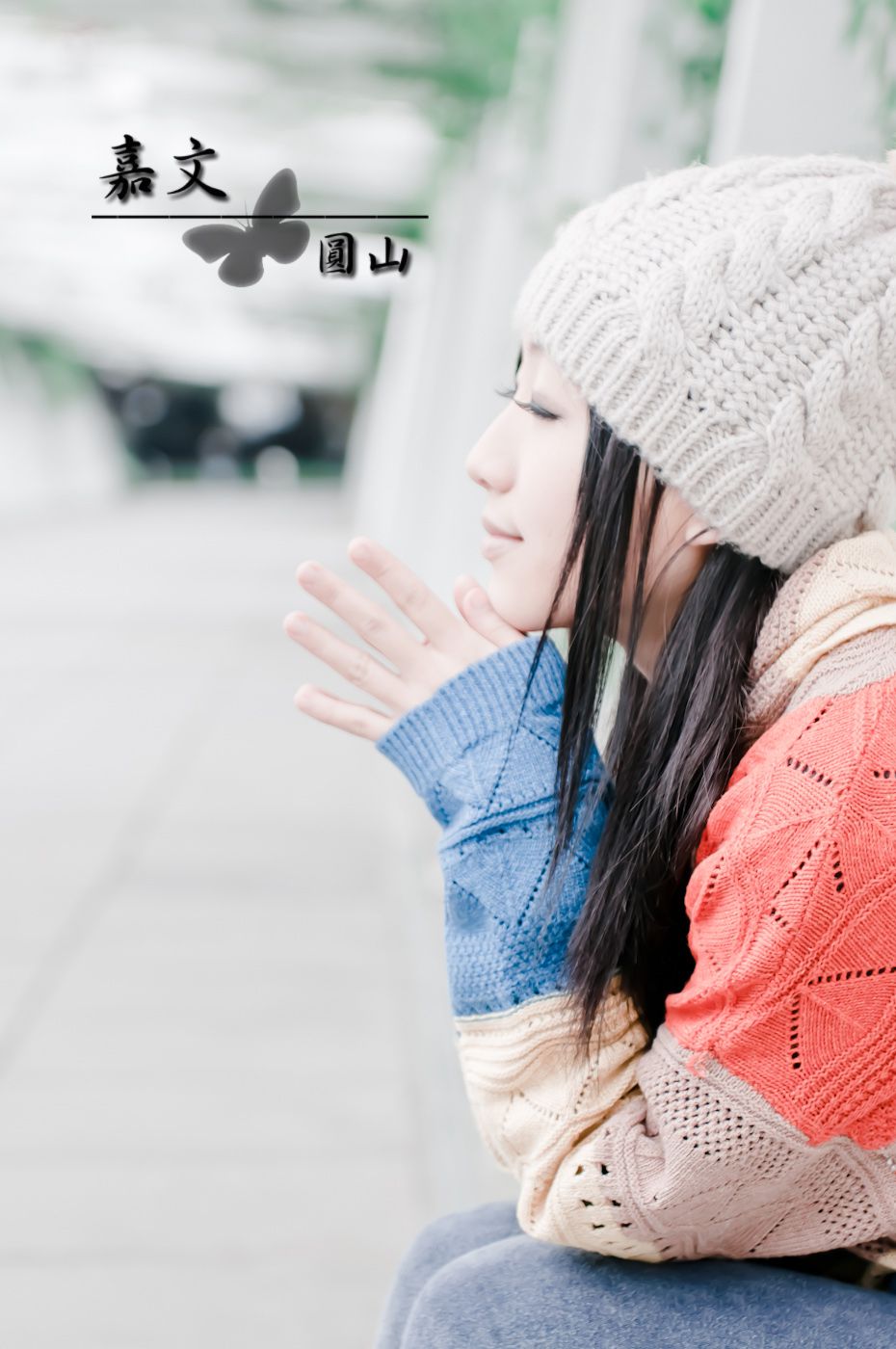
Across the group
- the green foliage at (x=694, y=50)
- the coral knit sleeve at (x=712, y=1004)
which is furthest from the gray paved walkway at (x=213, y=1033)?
the green foliage at (x=694, y=50)

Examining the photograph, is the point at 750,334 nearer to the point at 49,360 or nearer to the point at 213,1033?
the point at 213,1033

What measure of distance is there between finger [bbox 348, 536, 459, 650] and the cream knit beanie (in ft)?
0.79

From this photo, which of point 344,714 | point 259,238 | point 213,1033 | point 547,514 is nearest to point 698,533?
point 547,514

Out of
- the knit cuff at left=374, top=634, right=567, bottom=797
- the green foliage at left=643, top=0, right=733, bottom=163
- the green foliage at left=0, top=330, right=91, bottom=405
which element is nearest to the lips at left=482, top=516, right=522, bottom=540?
the knit cuff at left=374, top=634, right=567, bottom=797

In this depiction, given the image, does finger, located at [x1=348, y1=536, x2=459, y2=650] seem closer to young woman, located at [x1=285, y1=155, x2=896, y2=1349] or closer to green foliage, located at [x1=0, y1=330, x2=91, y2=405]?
young woman, located at [x1=285, y1=155, x2=896, y2=1349]

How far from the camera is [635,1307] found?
1.11 metres

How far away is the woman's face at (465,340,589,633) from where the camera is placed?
1284 millimetres

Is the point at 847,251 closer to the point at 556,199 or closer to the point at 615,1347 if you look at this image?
the point at 615,1347

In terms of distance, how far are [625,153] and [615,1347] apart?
6.87 feet

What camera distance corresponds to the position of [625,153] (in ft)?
→ 8.23

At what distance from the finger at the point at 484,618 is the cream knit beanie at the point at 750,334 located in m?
0.21

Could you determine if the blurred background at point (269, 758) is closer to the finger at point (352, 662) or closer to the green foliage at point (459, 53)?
Answer: the green foliage at point (459, 53)

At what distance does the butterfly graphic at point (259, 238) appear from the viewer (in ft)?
6.46

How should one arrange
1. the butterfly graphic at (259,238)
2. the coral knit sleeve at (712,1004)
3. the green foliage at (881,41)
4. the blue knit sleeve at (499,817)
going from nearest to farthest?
1. the coral knit sleeve at (712,1004)
2. the blue knit sleeve at (499,817)
3. the green foliage at (881,41)
4. the butterfly graphic at (259,238)
